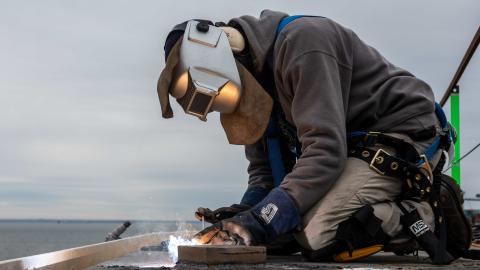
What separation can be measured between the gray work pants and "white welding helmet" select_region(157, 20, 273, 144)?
0.53 metres

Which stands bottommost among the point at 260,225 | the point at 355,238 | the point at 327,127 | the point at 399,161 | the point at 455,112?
the point at 455,112

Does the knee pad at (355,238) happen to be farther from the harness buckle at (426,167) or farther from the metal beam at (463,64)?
the metal beam at (463,64)

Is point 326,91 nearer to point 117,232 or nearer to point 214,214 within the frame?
point 214,214

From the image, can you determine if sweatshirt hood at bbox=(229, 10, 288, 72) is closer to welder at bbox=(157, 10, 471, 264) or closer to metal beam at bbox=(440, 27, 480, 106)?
welder at bbox=(157, 10, 471, 264)

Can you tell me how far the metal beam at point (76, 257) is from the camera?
2.48m

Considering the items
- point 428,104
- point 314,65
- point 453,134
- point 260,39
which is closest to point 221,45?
point 260,39

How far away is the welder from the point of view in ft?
8.93

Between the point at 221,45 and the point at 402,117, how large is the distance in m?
0.84

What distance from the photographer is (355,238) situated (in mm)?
2746

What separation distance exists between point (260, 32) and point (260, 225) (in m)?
0.89

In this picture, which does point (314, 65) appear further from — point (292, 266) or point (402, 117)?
point (292, 266)

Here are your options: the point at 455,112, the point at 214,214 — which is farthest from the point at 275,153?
the point at 455,112

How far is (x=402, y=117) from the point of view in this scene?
3.01 meters

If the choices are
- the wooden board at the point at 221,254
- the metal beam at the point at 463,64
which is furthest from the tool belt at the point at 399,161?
the metal beam at the point at 463,64
